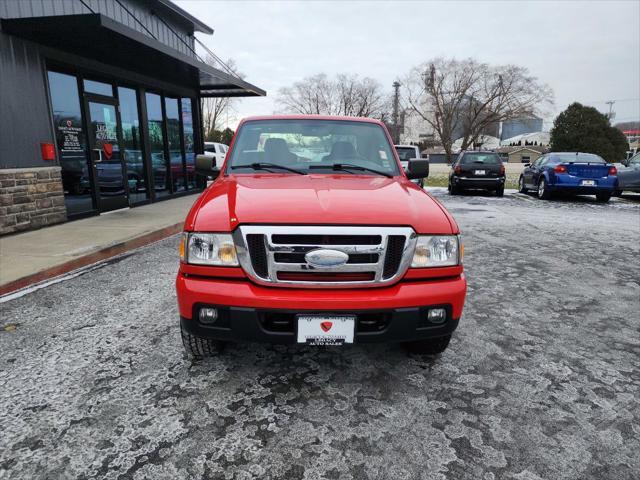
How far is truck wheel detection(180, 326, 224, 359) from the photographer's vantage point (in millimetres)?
2633

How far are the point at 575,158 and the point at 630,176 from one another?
1.94 metres

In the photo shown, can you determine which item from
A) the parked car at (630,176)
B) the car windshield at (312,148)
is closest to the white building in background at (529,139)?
the parked car at (630,176)

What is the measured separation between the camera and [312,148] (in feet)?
11.9

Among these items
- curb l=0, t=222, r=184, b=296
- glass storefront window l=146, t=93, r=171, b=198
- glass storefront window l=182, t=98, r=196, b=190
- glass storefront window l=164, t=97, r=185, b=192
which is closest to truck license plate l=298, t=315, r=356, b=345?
curb l=0, t=222, r=184, b=296

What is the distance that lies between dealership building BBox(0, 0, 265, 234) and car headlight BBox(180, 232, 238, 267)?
5.48 meters

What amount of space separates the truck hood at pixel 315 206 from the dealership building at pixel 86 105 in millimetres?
5211

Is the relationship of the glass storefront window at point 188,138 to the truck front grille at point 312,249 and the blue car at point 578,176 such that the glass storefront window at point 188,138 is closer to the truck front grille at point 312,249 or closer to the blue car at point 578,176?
the blue car at point 578,176

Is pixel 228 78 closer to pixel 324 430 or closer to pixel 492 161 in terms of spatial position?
pixel 492 161

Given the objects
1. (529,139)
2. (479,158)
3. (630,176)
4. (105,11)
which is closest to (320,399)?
(105,11)

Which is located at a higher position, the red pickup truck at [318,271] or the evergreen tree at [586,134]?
the evergreen tree at [586,134]

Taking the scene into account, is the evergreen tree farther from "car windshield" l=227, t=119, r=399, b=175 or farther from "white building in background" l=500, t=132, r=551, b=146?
"white building in background" l=500, t=132, r=551, b=146

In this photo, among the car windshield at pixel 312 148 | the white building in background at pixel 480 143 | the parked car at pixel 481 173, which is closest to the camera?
the car windshield at pixel 312 148

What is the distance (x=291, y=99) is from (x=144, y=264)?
50.4 metres

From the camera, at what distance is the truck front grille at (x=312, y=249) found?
7.25ft
